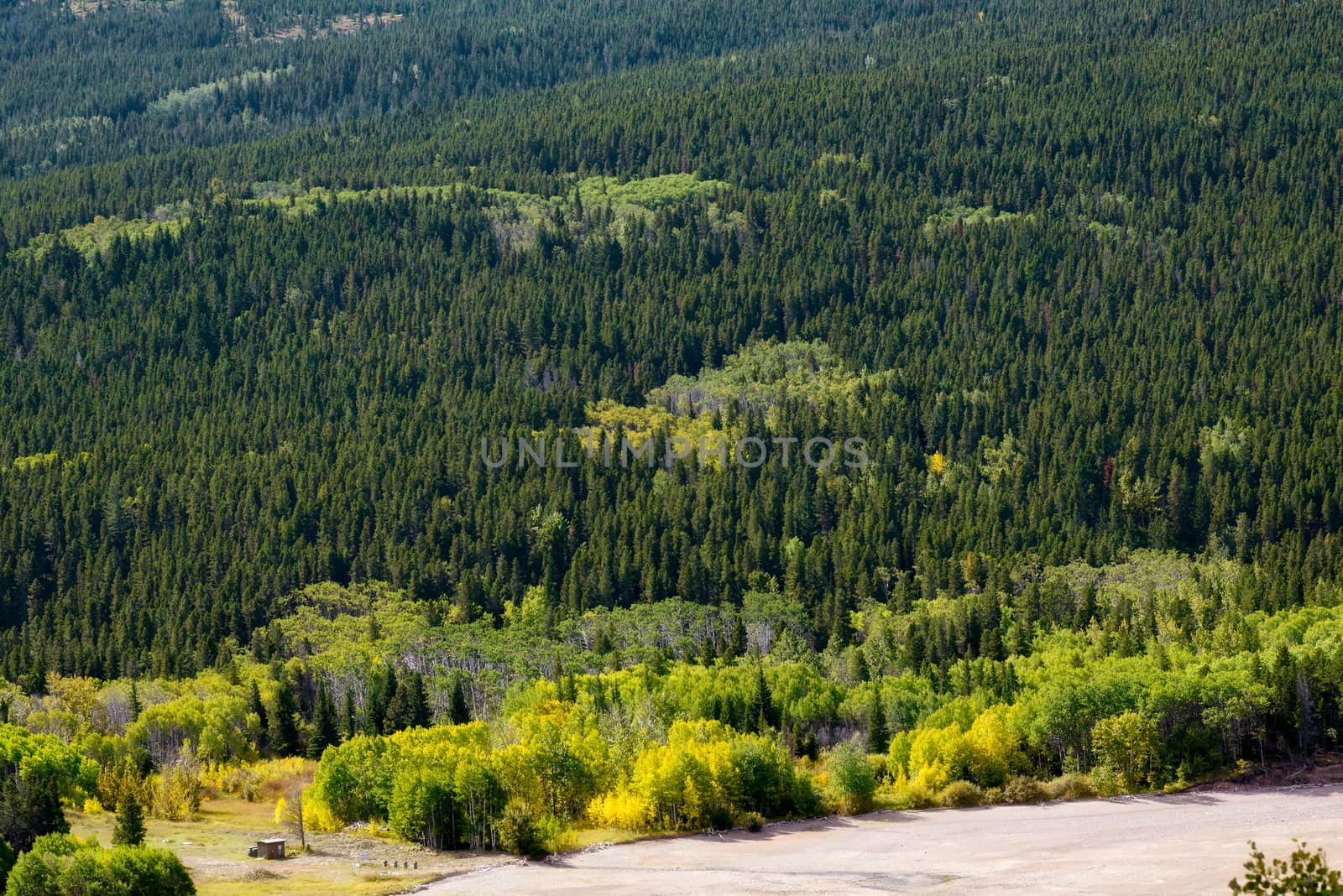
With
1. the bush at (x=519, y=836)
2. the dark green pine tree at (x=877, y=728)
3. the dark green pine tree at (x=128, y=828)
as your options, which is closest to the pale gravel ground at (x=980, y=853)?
the bush at (x=519, y=836)

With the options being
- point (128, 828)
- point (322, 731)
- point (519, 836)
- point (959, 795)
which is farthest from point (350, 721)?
point (959, 795)

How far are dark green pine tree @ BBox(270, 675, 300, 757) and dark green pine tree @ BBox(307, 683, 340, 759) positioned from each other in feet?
10.3

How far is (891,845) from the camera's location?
145 m

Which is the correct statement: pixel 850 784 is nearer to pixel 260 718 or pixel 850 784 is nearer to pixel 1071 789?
pixel 1071 789

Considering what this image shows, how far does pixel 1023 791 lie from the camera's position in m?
158

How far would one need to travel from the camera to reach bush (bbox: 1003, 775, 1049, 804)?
157125mm

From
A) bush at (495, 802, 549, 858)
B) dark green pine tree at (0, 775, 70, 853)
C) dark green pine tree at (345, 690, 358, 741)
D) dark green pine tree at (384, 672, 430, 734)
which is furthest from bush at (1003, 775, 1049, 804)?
dark green pine tree at (0, 775, 70, 853)

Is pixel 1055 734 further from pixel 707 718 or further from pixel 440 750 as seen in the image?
pixel 440 750

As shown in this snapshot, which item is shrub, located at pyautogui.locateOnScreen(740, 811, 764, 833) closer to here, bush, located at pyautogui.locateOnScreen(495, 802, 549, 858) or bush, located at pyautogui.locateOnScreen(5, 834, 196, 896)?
bush, located at pyautogui.locateOnScreen(495, 802, 549, 858)

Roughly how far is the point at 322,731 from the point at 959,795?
58640 mm

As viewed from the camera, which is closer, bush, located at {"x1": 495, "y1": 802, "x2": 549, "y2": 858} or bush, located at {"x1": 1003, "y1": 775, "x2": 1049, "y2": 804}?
bush, located at {"x1": 495, "y1": 802, "x2": 549, "y2": 858}

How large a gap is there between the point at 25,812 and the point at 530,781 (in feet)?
113

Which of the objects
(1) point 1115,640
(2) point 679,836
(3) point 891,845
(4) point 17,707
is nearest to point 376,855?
(2) point 679,836

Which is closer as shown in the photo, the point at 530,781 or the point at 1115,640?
the point at 530,781
